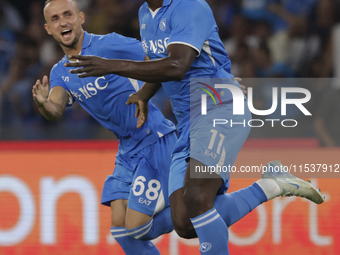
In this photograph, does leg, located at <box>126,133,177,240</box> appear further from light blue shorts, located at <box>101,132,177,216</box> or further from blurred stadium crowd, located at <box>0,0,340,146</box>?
blurred stadium crowd, located at <box>0,0,340,146</box>

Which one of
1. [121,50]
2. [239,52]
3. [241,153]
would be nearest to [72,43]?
[121,50]

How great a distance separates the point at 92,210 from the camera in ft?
14.6

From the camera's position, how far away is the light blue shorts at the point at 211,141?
3.09m

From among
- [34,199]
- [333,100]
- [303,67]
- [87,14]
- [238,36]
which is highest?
[87,14]

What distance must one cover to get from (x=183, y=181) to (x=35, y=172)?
184 centimetres

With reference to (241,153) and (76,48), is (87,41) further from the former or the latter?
(241,153)

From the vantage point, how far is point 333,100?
507 centimetres

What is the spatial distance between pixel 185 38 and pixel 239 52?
3.36m

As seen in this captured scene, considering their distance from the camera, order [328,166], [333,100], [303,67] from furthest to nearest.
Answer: [303,67]
[333,100]
[328,166]

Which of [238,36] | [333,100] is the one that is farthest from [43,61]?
[333,100]

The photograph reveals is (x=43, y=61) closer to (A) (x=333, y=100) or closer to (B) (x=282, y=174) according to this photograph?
(A) (x=333, y=100)

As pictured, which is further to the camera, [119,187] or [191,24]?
[119,187]

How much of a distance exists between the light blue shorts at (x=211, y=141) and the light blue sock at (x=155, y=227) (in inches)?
22.1

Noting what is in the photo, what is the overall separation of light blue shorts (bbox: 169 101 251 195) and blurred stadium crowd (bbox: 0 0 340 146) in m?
1.83
